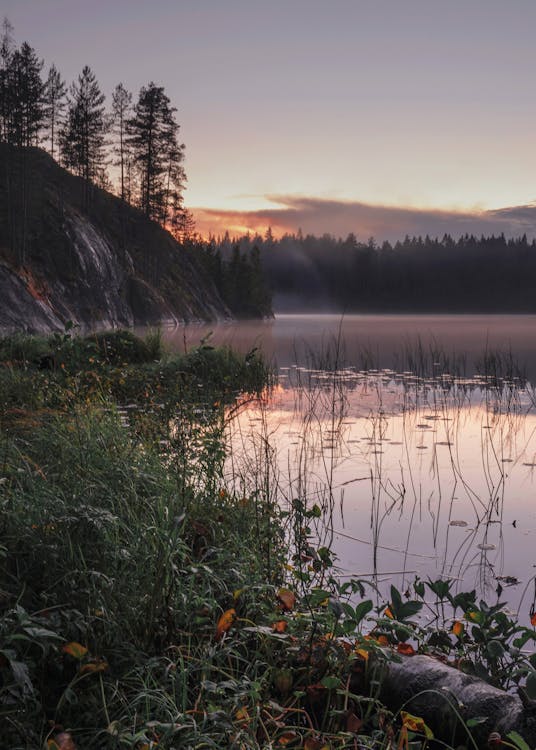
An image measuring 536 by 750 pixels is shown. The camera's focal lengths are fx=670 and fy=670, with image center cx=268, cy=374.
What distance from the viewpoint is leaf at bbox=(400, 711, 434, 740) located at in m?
2.90

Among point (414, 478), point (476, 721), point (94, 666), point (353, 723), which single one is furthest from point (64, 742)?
point (414, 478)

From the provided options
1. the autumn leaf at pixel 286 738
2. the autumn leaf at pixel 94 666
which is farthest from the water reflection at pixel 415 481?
the autumn leaf at pixel 94 666

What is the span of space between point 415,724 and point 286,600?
3.94 feet

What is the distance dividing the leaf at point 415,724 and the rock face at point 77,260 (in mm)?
33036

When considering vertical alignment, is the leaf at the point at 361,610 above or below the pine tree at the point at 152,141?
below

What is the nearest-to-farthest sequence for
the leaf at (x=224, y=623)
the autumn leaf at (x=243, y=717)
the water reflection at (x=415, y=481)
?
the autumn leaf at (x=243, y=717), the leaf at (x=224, y=623), the water reflection at (x=415, y=481)

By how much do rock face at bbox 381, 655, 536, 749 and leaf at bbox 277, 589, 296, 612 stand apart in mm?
819

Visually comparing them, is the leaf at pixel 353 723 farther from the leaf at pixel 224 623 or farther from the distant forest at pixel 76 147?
the distant forest at pixel 76 147

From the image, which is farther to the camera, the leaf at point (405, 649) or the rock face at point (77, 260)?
the rock face at point (77, 260)

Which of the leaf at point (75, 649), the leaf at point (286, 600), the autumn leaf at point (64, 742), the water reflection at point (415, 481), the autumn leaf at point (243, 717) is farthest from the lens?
the water reflection at point (415, 481)

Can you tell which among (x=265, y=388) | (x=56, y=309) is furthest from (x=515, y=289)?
(x=265, y=388)

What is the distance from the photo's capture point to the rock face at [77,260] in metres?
39.6

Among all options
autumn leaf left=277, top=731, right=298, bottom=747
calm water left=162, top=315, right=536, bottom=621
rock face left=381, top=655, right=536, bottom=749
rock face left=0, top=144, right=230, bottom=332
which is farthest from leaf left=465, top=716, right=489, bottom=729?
rock face left=0, top=144, right=230, bottom=332

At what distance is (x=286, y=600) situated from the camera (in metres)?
4.05
